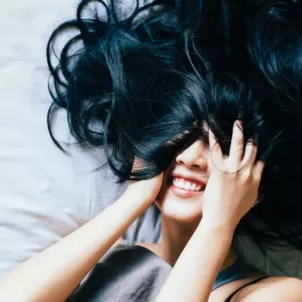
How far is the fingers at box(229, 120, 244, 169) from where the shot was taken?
0.88 meters

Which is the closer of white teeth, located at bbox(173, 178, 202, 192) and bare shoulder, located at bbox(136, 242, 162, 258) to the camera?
white teeth, located at bbox(173, 178, 202, 192)

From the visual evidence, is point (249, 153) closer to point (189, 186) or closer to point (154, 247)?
point (189, 186)

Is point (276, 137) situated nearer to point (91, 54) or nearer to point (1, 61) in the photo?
point (91, 54)

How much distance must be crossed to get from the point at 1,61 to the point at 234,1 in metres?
0.43

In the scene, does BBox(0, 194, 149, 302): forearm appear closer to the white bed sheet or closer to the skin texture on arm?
the skin texture on arm

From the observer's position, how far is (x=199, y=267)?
817 mm

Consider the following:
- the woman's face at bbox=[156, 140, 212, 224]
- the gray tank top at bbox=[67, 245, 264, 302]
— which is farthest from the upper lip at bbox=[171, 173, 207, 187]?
the gray tank top at bbox=[67, 245, 264, 302]

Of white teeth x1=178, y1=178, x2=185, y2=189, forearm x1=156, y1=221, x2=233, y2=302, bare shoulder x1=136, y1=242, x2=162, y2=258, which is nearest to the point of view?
forearm x1=156, y1=221, x2=233, y2=302

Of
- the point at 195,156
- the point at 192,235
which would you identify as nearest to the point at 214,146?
the point at 195,156

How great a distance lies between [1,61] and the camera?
3.38ft

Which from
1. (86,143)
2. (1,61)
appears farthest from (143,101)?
(1,61)

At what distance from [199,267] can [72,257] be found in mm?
194

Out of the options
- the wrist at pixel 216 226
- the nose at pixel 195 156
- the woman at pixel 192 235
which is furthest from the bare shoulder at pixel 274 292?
the nose at pixel 195 156

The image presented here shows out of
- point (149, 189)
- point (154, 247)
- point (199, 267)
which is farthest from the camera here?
point (154, 247)
